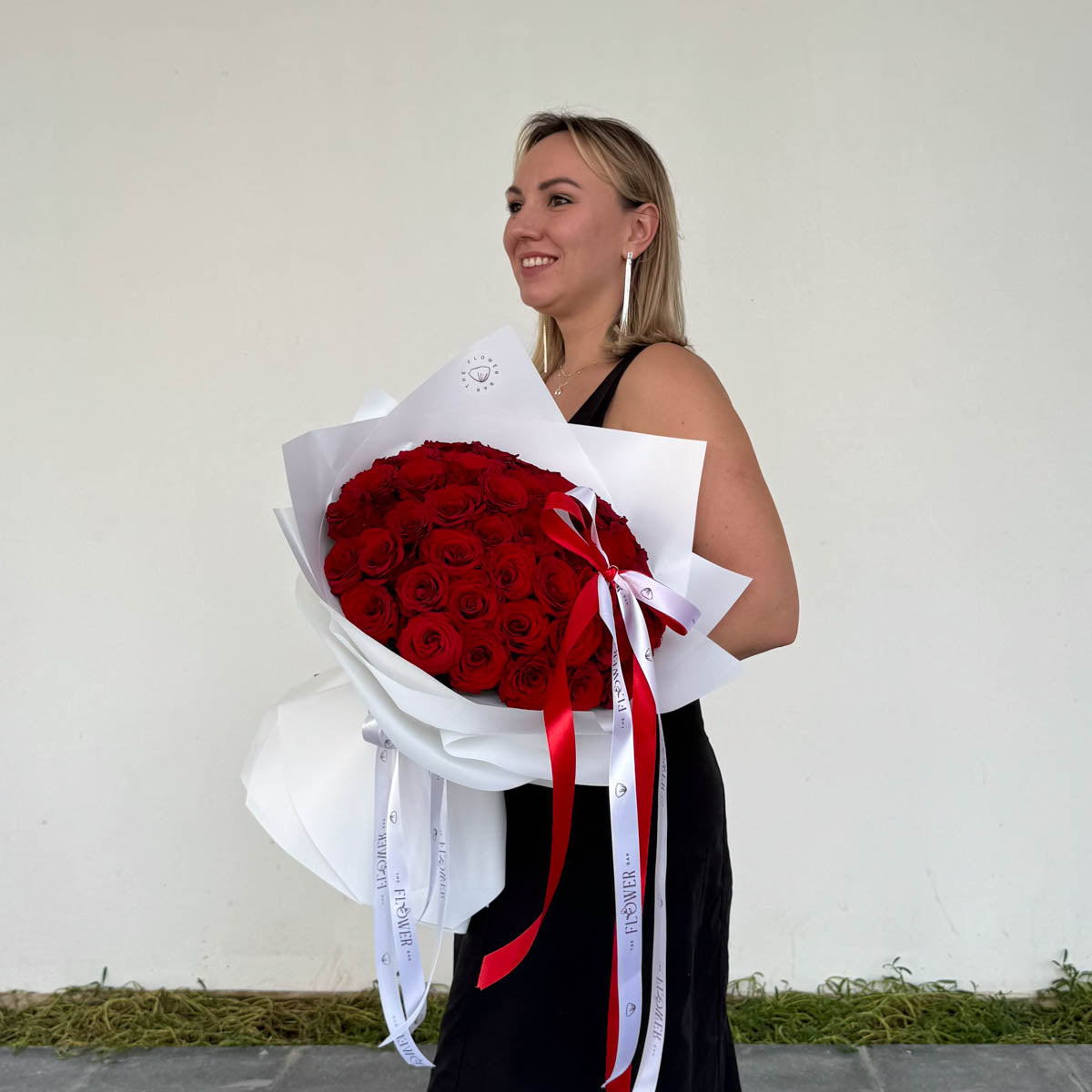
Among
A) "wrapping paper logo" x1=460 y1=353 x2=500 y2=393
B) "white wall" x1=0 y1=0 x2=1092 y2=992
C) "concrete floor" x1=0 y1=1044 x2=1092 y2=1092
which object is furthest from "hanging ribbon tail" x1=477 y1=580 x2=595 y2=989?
"white wall" x1=0 y1=0 x2=1092 y2=992

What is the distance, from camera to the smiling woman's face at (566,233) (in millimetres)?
1680

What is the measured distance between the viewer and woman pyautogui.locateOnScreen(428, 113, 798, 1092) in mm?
1336

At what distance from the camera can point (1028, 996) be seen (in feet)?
10.6

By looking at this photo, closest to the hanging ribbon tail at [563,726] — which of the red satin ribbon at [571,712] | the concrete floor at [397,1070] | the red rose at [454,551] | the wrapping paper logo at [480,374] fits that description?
the red satin ribbon at [571,712]

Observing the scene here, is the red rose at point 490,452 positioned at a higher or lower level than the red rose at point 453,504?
higher

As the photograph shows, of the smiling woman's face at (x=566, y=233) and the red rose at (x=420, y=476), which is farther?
the smiling woman's face at (x=566, y=233)

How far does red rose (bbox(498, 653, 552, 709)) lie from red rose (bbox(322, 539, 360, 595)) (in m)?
0.17

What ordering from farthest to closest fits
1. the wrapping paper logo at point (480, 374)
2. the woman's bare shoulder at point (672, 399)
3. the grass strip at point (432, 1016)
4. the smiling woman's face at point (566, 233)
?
the grass strip at point (432, 1016) → the smiling woman's face at point (566, 233) → the woman's bare shoulder at point (672, 399) → the wrapping paper logo at point (480, 374)

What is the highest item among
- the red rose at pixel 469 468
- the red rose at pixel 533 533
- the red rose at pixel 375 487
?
the red rose at pixel 469 468

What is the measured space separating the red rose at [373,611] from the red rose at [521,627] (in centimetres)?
10

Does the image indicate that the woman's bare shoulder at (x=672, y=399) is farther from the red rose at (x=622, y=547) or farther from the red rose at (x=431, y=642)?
the red rose at (x=431, y=642)

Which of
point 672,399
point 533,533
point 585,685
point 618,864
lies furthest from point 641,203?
point 618,864

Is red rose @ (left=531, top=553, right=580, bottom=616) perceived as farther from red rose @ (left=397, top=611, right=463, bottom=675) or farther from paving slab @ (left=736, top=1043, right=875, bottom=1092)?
paving slab @ (left=736, top=1043, right=875, bottom=1092)

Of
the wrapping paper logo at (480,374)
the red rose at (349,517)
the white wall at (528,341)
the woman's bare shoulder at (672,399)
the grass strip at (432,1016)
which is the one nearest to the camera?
the red rose at (349,517)
